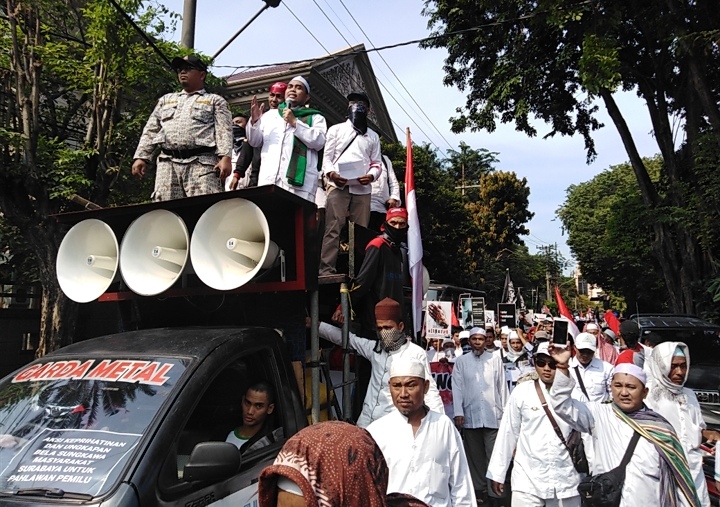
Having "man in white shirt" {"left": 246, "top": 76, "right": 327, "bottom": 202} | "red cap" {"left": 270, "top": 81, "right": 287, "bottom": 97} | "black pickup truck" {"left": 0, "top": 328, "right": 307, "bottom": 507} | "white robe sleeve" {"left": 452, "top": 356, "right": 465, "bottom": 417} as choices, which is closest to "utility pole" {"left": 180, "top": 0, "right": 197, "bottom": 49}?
"red cap" {"left": 270, "top": 81, "right": 287, "bottom": 97}

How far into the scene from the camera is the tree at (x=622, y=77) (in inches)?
551

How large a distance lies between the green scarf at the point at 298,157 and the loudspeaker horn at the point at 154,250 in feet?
5.09

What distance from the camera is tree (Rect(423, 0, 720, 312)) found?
1398 centimetres

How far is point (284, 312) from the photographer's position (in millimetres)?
3898

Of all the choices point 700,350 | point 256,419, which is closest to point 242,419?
point 256,419

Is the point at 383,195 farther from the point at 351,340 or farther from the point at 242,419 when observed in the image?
the point at 242,419

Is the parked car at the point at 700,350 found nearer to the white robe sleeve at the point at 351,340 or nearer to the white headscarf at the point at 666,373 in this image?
the white headscarf at the point at 666,373

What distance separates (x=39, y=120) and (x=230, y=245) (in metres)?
7.59

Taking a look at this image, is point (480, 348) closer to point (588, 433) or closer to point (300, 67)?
point (588, 433)

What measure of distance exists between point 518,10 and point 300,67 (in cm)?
823

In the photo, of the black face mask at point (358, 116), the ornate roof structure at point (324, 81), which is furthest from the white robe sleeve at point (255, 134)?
the ornate roof structure at point (324, 81)

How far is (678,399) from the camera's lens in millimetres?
4637

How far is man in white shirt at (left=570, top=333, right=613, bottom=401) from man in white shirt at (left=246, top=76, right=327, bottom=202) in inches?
162

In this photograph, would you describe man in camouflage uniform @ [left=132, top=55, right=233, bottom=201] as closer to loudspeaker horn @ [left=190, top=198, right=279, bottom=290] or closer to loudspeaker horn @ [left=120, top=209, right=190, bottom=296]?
loudspeaker horn @ [left=120, top=209, right=190, bottom=296]
